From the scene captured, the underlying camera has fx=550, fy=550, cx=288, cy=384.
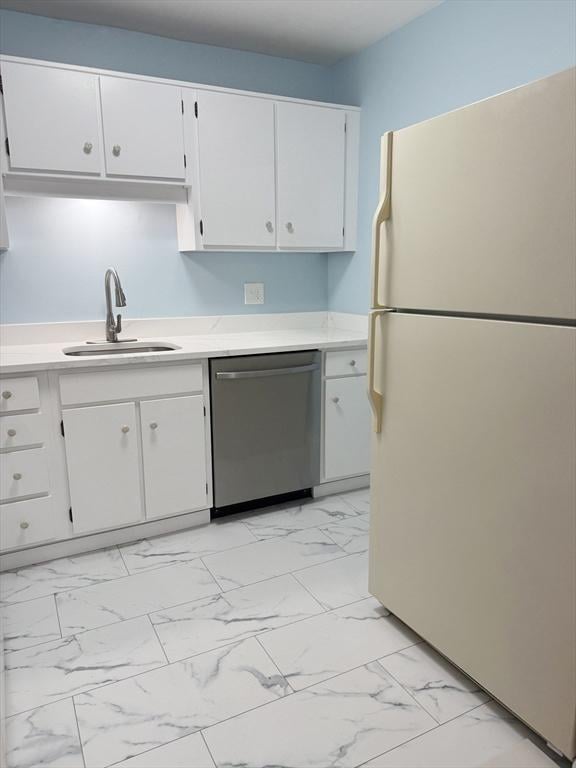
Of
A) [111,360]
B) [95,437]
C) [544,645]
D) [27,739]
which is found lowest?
[27,739]

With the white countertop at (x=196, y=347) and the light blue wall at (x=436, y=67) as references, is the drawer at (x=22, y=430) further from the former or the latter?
the light blue wall at (x=436, y=67)

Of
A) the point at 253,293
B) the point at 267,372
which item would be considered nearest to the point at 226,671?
the point at 267,372

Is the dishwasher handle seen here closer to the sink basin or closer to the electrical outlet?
the sink basin

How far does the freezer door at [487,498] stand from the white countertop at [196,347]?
3.19ft

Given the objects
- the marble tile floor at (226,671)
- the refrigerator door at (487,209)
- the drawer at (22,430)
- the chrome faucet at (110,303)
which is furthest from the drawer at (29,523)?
the refrigerator door at (487,209)

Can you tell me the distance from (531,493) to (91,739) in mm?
1320

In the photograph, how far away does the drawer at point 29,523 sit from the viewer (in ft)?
7.34

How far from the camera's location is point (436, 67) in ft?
8.51

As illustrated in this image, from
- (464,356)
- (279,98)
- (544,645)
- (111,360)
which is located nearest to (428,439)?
(464,356)

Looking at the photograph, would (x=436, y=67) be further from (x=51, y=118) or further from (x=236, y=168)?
(x=51, y=118)

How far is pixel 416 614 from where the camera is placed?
178 cm

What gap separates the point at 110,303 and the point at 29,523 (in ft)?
3.55

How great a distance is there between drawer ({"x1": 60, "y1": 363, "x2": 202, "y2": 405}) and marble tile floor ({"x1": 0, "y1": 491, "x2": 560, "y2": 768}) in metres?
0.71

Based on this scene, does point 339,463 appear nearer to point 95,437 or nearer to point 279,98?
point 95,437
